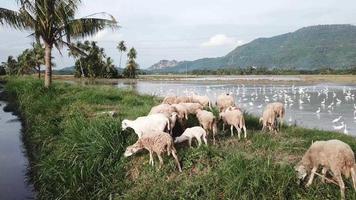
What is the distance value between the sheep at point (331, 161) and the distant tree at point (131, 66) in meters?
75.6

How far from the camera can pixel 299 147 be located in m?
9.07

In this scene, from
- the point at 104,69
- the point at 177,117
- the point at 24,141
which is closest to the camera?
the point at 177,117

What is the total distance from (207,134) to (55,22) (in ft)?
48.5

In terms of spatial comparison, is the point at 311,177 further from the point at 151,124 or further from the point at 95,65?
the point at 95,65

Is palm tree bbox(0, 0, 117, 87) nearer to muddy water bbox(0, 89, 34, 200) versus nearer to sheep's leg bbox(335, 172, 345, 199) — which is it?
muddy water bbox(0, 89, 34, 200)

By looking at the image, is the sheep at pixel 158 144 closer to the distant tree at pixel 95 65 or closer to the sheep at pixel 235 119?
the sheep at pixel 235 119

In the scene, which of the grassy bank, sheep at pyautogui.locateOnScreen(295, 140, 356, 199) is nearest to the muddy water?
the grassy bank

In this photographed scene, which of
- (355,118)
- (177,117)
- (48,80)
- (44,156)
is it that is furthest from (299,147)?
(48,80)

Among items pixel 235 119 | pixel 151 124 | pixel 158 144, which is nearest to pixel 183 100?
pixel 235 119

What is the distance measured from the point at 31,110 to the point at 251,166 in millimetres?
13166

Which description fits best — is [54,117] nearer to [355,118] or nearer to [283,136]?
[283,136]

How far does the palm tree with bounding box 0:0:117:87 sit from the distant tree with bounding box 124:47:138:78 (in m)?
58.9

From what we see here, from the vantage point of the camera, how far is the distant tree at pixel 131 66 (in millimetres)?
81975

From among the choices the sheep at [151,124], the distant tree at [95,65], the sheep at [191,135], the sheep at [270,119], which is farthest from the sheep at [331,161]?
the distant tree at [95,65]
